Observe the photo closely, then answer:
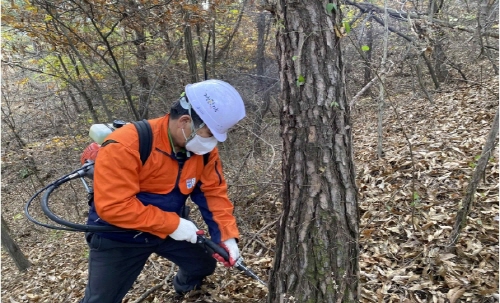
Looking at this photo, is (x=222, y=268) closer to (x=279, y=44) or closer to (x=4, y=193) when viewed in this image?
(x=279, y=44)

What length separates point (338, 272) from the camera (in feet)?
8.02

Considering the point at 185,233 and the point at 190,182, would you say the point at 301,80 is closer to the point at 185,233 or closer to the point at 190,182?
the point at 190,182

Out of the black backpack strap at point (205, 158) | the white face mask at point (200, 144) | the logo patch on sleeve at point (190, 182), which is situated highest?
the white face mask at point (200, 144)

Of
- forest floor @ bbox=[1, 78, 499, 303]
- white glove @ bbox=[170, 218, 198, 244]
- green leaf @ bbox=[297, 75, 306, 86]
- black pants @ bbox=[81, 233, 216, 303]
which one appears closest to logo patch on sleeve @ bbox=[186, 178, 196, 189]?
white glove @ bbox=[170, 218, 198, 244]

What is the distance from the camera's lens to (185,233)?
9.89ft

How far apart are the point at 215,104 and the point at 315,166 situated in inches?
35.9

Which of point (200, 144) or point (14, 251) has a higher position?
point (200, 144)

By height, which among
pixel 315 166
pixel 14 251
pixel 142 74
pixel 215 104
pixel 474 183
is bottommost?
pixel 14 251

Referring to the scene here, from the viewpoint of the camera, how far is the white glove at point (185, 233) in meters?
3.00

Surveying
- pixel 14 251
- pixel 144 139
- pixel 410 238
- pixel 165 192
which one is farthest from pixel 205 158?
pixel 14 251

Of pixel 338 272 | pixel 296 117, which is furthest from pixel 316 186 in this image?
pixel 338 272

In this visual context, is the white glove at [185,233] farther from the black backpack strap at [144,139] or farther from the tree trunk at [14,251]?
the tree trunk at [14,251]

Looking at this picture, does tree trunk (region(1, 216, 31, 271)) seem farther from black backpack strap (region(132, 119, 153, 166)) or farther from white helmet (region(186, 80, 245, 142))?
white helmet (region(186, 80, 245, 142))

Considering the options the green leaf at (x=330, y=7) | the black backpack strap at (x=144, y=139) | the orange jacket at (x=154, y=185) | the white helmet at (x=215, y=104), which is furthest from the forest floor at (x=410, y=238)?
the black backpack strap at (x=144, y=139)
